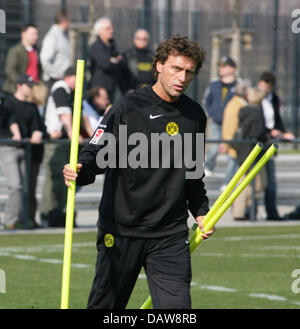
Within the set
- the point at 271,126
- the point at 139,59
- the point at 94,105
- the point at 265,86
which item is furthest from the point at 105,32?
the point at 271,126

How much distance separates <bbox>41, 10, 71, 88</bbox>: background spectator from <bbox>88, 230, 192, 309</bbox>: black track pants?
951 centimetres

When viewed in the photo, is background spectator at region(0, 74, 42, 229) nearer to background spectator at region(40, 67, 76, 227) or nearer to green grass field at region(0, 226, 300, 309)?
background spectator at region(40, 67, 76, 227)

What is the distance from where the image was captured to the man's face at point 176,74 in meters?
6.04

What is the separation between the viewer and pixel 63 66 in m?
15.6

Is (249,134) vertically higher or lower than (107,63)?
lower

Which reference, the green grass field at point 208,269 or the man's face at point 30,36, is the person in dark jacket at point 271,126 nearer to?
the green grass field at point 208,269

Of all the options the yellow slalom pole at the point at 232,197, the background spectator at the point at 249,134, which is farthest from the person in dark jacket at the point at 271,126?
the yellow slalom pole at the point at 232,197

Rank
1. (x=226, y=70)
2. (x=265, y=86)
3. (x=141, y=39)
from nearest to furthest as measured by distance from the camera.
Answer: (x=265, y=86) < (x=141, y=39) < (x=226, y=70)

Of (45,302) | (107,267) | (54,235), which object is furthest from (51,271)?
(107,267)

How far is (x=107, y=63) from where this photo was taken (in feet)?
51.1

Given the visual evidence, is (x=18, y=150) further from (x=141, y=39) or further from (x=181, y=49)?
(x=181, y=49)

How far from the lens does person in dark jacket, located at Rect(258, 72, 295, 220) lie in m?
15.4

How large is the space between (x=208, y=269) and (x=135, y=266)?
15.9ft

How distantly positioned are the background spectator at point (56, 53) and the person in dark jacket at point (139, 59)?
1.03 meters
